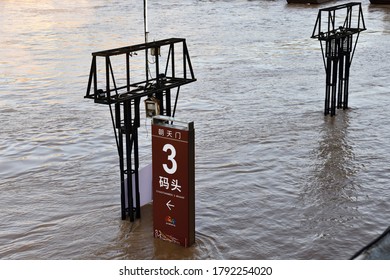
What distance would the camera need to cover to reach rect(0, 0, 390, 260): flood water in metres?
8.38

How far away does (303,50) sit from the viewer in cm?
2267

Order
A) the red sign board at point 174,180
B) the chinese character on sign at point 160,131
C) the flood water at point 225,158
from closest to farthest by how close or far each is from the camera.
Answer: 1. the red sign board at point 174,180
2. the chinese character on sign at point 160,131
3. the flood water at point 225,158

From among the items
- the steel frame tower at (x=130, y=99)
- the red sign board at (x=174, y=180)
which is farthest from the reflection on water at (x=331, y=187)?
Result: the steel frame tower at (x=130, y=99)

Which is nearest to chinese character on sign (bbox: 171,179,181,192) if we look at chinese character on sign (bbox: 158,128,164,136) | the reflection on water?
chinese character on sign (bbox: 158,128,164,136)

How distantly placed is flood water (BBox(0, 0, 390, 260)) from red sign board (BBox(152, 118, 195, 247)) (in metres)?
0.27

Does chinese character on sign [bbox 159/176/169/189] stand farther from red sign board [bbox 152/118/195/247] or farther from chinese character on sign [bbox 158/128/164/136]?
chinese character on sign [bbox 158/128/164/136]

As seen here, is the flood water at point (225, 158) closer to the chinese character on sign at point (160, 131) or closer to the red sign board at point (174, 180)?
the red sign board at point (174, 180)

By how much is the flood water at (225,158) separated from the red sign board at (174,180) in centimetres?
27

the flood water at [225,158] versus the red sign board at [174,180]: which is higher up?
the red sign board at [174,180]

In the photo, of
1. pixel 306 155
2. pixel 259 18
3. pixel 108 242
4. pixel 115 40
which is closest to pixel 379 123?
pixel 306 155

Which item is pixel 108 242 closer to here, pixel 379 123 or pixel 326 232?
pixel 326 232

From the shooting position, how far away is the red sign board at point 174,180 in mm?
7488

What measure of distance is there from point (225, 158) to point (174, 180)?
3.91 metres

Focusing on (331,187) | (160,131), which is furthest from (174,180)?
(331,187)
